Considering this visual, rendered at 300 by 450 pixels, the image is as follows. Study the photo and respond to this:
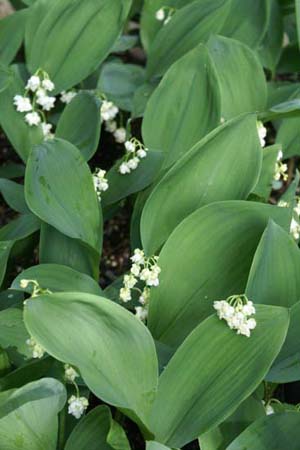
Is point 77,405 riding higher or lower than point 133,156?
lower

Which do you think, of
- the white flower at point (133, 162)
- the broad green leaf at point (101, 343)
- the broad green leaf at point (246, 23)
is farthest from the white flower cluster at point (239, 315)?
the broad green leaf at point (246, 23)

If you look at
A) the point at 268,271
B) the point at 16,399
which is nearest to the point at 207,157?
the point at 268,271

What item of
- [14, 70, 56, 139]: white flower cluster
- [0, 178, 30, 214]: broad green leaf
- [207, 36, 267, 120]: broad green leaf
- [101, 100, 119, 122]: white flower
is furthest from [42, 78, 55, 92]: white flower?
[207, 36, 267, 120]: broad green leaf

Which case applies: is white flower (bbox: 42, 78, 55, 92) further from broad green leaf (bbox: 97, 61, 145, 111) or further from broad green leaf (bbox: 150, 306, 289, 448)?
broad green leaf (bbox: 150, 306, 289, 448)

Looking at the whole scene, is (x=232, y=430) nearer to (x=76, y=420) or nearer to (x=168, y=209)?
(x=76, y=420)

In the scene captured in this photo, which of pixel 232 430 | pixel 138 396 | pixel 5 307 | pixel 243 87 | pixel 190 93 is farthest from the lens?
pixel 243 87

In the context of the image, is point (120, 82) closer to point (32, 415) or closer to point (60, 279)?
point (60, 279)

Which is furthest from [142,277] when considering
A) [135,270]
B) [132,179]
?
[132,179]

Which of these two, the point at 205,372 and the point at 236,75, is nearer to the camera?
the point at 205,372
